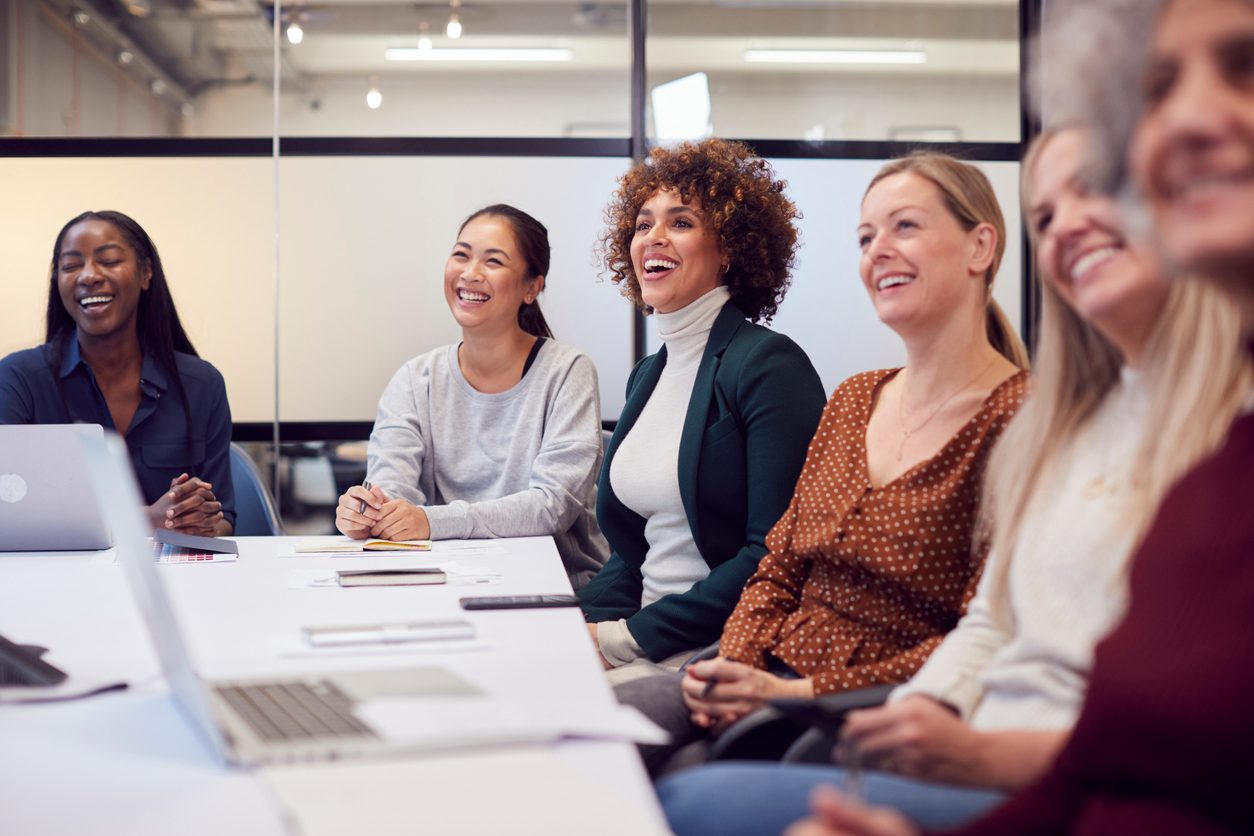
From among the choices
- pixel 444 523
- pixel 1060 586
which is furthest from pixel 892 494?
pixel 444 523

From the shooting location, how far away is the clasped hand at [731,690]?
5.89 ft

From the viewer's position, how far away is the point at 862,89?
13.3 feet

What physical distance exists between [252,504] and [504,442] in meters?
0.81

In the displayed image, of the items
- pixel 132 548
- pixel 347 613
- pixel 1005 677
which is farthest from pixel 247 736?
pixel 1005 677

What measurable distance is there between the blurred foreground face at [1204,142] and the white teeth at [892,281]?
3.19ft

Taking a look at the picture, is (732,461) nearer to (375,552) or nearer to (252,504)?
(375,552)

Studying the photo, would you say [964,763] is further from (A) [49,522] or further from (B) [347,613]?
(A) [49,522]

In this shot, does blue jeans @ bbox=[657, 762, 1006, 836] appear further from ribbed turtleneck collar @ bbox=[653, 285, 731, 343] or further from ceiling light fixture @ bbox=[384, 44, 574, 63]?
ceiling light fixture @ bbox=[384, 44, 574, 63]

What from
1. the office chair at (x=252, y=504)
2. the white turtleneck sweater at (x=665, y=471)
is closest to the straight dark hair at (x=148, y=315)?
the office chair at (x=252, y=504)

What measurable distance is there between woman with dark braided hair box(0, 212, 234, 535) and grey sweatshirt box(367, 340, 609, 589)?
1.66 feet

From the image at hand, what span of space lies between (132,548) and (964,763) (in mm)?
889

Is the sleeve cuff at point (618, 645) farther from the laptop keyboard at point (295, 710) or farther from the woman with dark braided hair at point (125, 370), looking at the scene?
the woman with dark braided hair at point (125, 370)

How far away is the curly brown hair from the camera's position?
2619 millimetres

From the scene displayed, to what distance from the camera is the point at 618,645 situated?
7.53 ft
